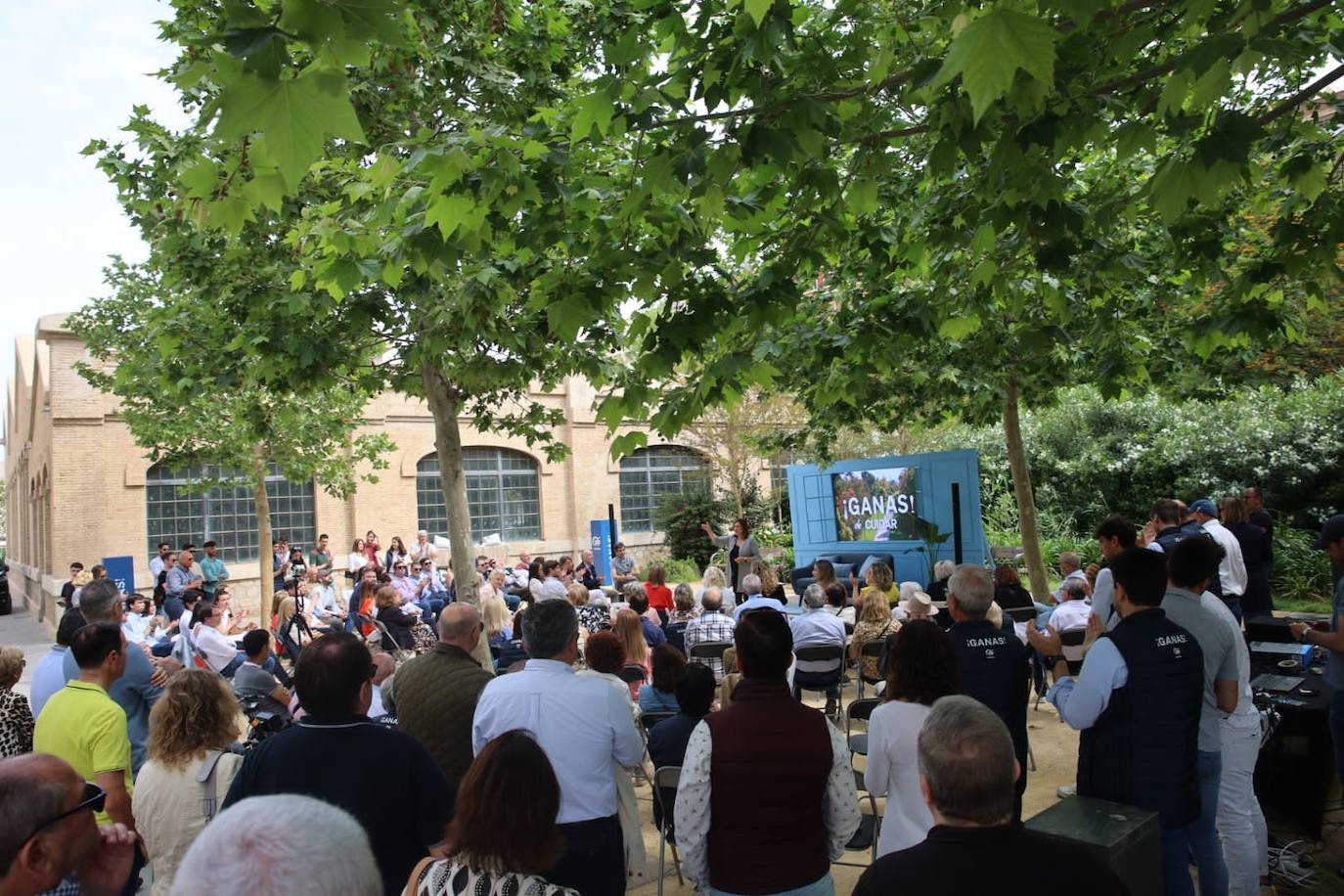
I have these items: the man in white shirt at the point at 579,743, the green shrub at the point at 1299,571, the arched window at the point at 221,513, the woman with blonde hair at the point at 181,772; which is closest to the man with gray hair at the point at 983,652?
the man in white shirt at the point at 579,743

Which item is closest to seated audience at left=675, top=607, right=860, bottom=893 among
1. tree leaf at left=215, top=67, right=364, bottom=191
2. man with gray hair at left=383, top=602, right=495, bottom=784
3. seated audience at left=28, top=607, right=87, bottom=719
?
man with gray hair at left=383, top=602, right=495, bottom=784

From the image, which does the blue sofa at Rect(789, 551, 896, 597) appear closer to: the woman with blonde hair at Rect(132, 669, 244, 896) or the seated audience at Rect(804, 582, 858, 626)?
the seated audience at Rect(804, 582, 858, 626)

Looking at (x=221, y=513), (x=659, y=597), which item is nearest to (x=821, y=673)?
(x=659, y=597)

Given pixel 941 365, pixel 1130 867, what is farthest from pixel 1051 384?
pixel 1130 867

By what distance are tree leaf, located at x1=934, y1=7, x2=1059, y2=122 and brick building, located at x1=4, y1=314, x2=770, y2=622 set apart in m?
17.4

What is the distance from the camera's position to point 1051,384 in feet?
38.2

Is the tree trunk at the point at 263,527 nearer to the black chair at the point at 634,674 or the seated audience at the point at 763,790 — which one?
the black chair at the point at 634,674

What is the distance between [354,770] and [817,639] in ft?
18.1

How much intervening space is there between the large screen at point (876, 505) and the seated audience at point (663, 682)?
13.1 m

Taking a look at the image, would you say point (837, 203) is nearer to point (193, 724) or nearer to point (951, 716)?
point (951, 716)

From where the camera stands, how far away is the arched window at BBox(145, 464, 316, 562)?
21.9 meters

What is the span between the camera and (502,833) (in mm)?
2256

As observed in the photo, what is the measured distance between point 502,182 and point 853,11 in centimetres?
215

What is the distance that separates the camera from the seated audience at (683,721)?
4465 mm
